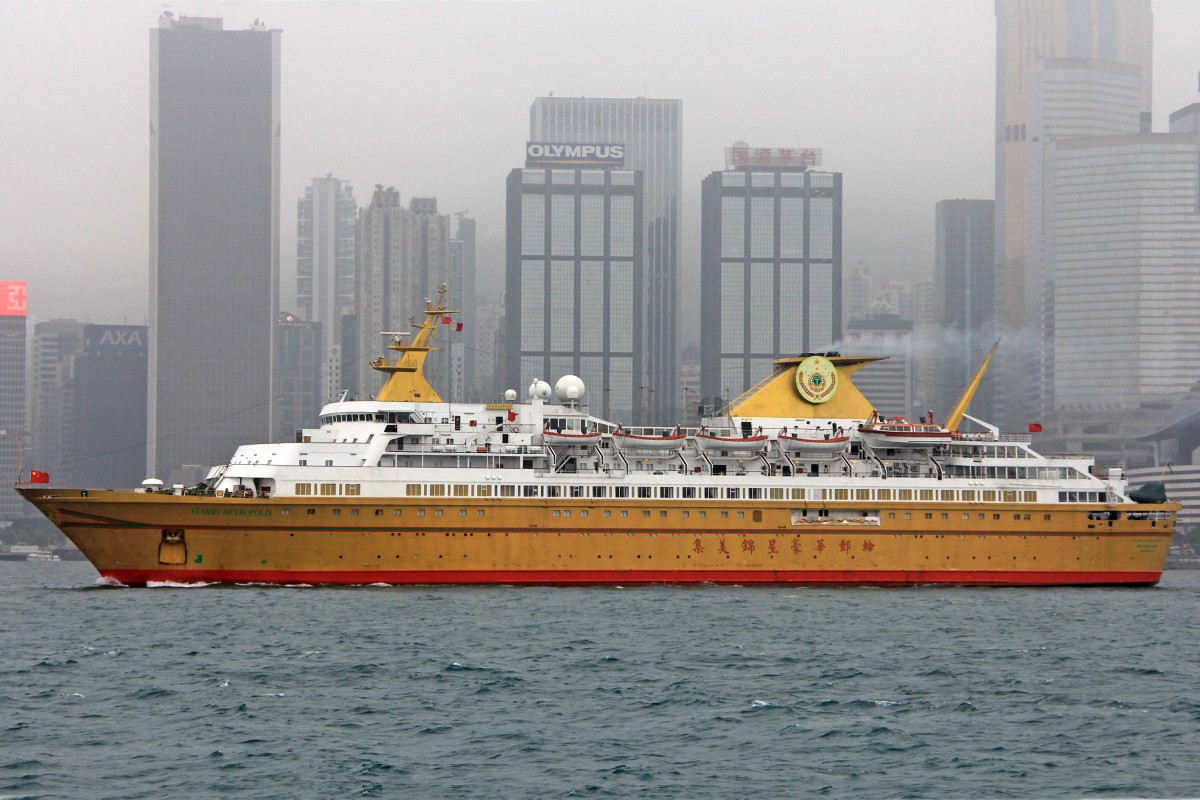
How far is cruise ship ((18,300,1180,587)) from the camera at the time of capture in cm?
4462

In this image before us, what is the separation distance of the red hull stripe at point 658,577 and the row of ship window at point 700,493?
2.33m

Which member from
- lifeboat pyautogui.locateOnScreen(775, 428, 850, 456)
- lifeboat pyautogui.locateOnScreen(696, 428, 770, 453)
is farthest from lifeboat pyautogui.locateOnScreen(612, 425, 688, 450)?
lifeboat pyautogui.locateOnScreen(775, 428, 850, 456)

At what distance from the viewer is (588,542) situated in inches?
1844

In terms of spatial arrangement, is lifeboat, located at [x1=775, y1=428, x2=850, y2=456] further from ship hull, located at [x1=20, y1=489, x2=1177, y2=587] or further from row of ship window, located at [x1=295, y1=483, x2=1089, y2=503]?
ship hull, located at [x1=20, y1=489, x2=1177, y2=587]

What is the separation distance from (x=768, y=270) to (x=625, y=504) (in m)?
150

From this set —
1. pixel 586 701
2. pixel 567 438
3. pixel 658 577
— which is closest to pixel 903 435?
pixel 658 577

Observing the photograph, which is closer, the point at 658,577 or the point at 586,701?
the point at 586,701

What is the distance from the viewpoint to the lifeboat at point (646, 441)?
48.4m

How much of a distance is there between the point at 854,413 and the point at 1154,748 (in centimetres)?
2977

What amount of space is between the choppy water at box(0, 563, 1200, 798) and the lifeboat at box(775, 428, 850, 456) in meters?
9.98

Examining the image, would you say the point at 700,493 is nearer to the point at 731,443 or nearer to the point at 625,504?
the point at 731,443

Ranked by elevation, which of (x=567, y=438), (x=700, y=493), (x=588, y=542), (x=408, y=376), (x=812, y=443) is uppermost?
(x=408, y=376)

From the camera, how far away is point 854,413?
2058 inches

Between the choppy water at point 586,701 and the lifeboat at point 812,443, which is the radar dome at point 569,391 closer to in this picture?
the lifeboat at point 812,443
